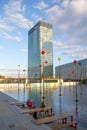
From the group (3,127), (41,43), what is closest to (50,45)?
(41,43)

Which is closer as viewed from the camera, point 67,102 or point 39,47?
point 67,102

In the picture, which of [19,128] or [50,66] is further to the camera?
[50,66]

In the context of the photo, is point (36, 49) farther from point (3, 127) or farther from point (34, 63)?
point (3, 127)

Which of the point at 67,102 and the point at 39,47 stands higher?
the point at 39,47

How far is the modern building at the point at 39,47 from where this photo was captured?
142000 millimetres

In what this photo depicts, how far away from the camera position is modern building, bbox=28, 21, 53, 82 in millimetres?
142000

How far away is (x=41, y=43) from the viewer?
6058 inches

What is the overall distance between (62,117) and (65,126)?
733 millimetres

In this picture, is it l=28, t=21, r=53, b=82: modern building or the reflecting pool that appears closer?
the reflecting pool

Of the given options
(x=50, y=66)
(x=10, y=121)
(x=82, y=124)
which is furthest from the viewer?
(x=50, y=66)

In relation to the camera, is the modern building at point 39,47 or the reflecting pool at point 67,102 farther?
the modern building at point 39,47

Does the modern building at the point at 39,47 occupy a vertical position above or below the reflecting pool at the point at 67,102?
above

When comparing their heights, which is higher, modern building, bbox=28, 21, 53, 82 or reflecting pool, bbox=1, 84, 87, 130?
modern building, bbox=28, 21, 53, 82

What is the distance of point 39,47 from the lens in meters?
145
